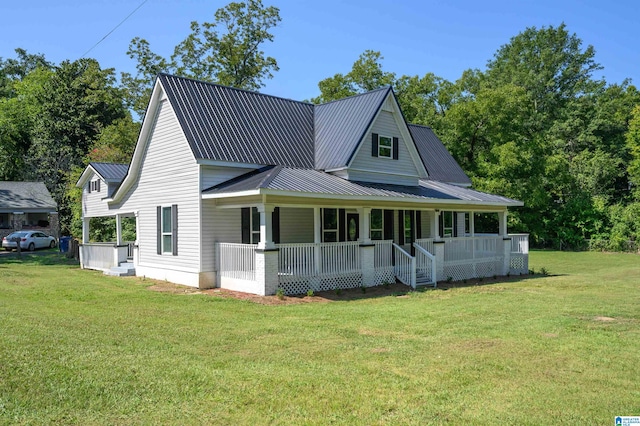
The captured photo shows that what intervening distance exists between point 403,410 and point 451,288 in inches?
510

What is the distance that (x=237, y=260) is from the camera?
16.0m

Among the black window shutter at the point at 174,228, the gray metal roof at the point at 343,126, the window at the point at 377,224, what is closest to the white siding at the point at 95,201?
the black window shutter at the point at 174,228

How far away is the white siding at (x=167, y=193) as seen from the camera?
16.9 meters

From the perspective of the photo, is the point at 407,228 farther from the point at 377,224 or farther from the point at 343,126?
the point at 343,126

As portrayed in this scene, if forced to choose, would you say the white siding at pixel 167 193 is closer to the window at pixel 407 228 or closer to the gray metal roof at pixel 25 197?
the window at pixel 407 228

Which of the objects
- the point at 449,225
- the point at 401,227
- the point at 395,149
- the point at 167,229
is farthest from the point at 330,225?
the point at 449,225

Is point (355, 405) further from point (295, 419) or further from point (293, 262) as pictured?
point (293, 262)

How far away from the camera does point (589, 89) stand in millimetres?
57094

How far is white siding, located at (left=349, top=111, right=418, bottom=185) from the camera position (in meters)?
19.0

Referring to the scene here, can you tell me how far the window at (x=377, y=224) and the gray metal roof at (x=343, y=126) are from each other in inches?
119

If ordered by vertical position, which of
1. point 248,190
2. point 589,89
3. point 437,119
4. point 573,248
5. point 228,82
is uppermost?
point 589,89

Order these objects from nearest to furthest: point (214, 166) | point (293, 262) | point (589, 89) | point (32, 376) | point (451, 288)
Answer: point (32, 376)
point (293, 262)
point (214, 166)
point (451, 288)
point (589, 89)

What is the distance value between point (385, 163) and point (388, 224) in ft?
8.39

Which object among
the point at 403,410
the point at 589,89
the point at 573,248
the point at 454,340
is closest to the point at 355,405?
the point at 403,410
